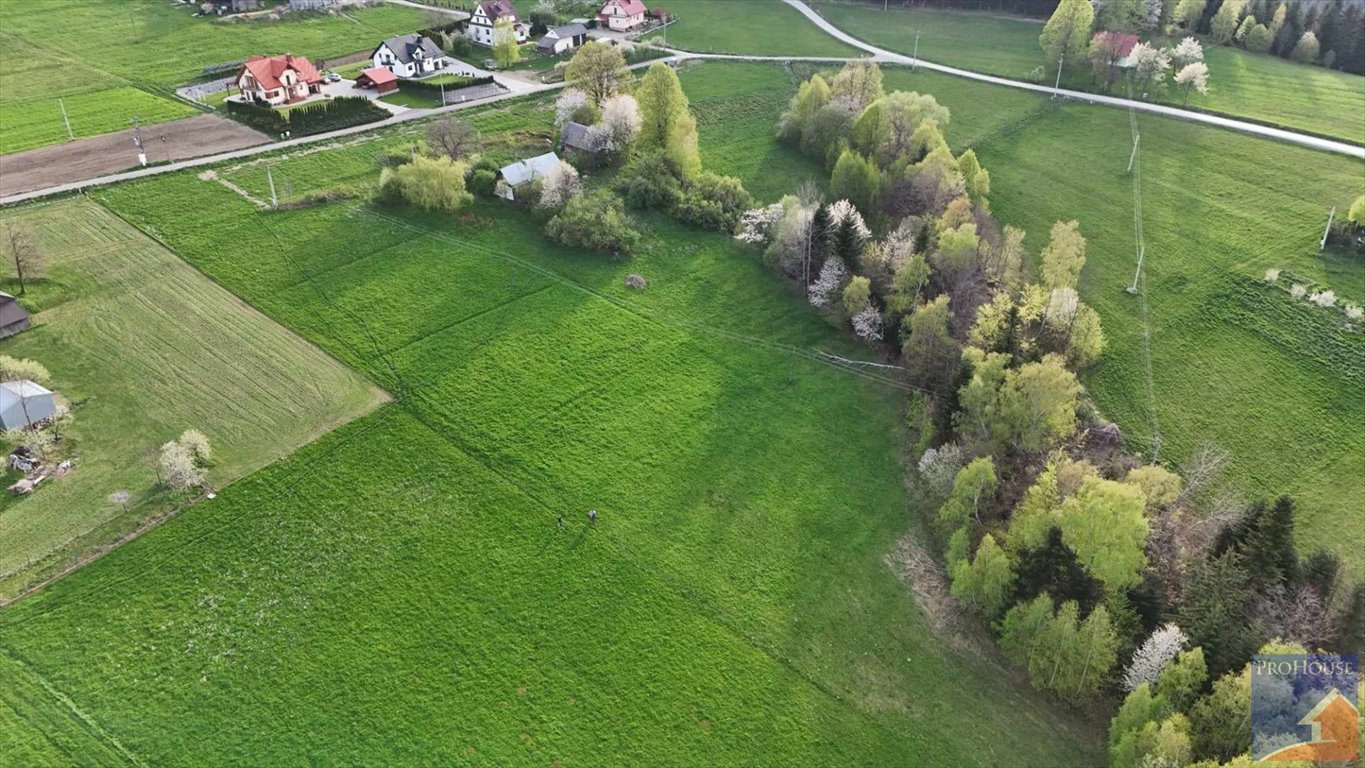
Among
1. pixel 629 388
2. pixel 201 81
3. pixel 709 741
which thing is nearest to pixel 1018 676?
pixel 709 741

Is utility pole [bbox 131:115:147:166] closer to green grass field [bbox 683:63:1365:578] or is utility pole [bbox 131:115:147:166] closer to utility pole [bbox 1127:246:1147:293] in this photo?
green grass field [bbox 683:63:1365:578]

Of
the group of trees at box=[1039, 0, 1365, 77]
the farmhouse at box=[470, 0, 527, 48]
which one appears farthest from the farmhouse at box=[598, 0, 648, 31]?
the group of trees at box=[1039, 0, 1365, 77]

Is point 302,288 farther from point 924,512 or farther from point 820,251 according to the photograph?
point 924,512

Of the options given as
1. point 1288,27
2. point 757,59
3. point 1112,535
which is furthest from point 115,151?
point 1288,27

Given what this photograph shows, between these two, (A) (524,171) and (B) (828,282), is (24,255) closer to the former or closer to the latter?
(A) (524,171)

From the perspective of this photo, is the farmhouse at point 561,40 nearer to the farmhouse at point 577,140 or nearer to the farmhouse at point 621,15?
the farmhouse at point 621,15

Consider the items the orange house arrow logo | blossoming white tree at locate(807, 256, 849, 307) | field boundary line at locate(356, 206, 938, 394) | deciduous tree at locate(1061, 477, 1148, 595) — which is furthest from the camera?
blossoming white tree at locate(807, 256, 849, 307)
